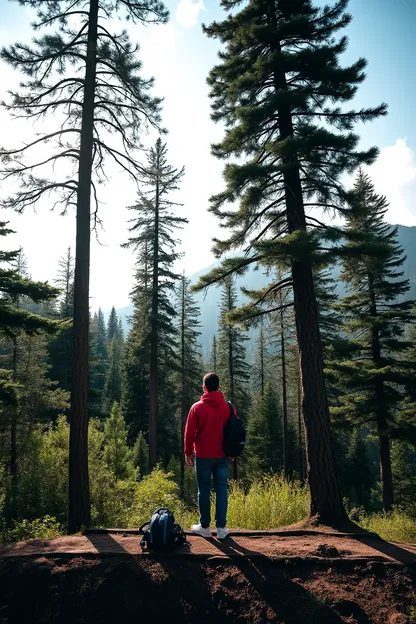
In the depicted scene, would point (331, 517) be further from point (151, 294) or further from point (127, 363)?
point (127, 363)

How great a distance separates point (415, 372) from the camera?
46.3 ft

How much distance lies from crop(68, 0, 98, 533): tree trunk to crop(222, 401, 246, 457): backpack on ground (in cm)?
402

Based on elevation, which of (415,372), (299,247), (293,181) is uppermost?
(293,181)

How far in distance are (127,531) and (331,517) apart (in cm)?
331

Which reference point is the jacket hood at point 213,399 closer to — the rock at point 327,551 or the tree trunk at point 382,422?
the rock at point 327,551

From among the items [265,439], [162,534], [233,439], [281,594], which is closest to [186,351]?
[265,439]

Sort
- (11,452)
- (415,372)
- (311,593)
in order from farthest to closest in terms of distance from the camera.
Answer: (11,452), (415,372), (311,593)

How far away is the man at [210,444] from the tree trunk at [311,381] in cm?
206

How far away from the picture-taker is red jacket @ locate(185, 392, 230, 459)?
479 cm

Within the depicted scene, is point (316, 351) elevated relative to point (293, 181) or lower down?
lower down

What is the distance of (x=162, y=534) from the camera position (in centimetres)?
441

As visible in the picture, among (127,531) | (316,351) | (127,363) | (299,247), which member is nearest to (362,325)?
(316,351)

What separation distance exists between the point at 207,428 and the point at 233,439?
0.38 m

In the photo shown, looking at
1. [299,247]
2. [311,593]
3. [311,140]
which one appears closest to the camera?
[311,593]
